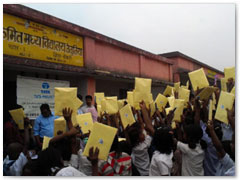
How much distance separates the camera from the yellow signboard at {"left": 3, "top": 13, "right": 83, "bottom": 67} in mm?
4285

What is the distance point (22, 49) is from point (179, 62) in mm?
8857

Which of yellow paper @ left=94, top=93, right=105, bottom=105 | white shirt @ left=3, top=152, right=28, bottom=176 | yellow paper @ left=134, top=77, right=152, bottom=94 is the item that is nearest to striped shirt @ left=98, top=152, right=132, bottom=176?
white shirt @ left=3, top=152, right=28, bottom=176

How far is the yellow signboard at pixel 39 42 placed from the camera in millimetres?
4285

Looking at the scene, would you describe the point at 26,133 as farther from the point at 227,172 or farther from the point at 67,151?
the point at 227,172

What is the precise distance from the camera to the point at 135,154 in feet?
7.88

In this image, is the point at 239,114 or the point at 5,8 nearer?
the point at 239,114

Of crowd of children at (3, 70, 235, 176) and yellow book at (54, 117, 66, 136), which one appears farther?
yellow book at (54, 117, 66, 136)

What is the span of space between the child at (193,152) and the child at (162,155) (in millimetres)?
216

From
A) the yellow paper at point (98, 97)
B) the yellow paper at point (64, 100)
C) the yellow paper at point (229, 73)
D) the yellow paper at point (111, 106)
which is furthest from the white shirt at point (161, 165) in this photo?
the yellow paper at point (98, 97)

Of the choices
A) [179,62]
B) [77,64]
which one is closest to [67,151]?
[77,64]

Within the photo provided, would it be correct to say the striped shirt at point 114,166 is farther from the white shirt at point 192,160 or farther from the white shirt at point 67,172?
the white shirt at point 192,160

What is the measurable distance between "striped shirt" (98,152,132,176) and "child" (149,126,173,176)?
0.24 m

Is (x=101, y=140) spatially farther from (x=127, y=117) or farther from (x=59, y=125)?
(x=127, y=117)

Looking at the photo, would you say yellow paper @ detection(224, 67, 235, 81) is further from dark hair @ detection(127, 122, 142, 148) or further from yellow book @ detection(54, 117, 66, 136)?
yellow book @ detection(54, 117, 66, 136)
